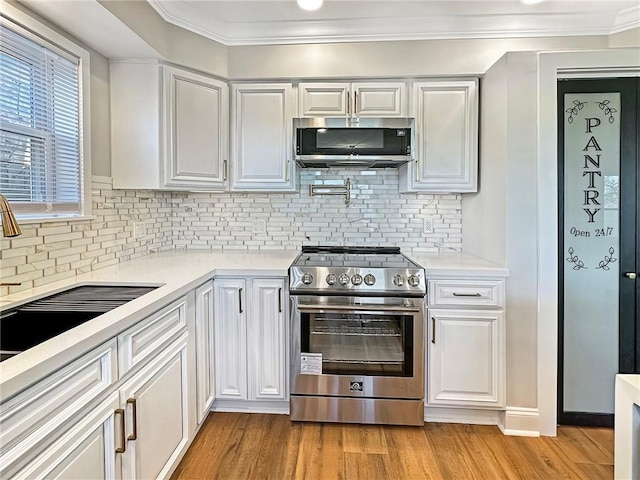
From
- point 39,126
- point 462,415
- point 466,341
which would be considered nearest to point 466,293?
point 466,341

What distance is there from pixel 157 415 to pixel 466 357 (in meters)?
1.70

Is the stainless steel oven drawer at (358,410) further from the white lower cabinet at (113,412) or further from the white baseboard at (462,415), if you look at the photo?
the white lower cabinet at (113,412)

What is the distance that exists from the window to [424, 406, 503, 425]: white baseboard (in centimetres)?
236

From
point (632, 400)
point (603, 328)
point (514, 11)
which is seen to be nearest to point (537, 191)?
point (603, 328)

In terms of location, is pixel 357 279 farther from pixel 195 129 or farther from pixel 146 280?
pixel 195 129

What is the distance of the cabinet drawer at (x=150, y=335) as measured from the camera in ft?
4.40

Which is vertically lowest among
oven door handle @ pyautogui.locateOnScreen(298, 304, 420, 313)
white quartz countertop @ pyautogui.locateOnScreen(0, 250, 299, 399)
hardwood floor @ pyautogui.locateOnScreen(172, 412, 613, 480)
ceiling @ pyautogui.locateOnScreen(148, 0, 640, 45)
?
hardwood floor @ pyautogui.locateOnScreen(172, 412, 613, 480)

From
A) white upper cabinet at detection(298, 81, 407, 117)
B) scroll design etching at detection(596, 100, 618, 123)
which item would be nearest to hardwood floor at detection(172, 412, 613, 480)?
scroll design etching at detection(596, 100, 618, 123)

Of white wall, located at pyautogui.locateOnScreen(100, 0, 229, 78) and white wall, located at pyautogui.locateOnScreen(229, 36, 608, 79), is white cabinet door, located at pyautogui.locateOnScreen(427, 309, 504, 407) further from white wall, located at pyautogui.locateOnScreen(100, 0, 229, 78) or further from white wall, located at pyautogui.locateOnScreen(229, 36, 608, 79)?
white wall, located at pyautogui.locateOnScreen(100, 0, 229, 78)

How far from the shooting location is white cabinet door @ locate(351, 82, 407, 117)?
Answer: 8.79ft

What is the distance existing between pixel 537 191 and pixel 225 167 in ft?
6.58

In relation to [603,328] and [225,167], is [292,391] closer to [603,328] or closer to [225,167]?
[225,167]

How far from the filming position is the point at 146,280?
188 centimetres

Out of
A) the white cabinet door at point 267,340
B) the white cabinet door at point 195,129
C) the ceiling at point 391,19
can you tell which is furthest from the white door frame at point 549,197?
the white cabinet door at point 195,129
